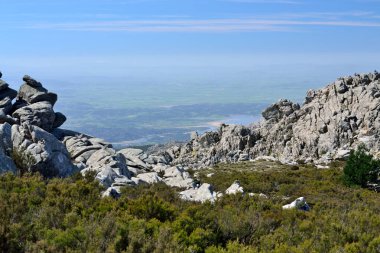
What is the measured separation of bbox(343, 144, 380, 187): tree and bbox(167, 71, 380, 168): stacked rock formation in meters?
14.5

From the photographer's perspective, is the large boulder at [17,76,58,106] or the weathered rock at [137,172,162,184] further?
the large boulder at [17,76,58,106]

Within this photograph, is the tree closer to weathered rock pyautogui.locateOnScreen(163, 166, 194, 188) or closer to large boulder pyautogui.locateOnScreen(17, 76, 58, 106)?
weathered rock pyautogui.locateOnScreen(163, 166, 194, 188)

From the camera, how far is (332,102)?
65.6m

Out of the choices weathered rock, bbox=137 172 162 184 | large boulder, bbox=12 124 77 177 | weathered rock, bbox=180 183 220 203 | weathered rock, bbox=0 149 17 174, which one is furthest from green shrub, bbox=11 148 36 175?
weathered rock, bbox=180 183 220 203

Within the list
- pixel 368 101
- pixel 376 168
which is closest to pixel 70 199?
pixel 376 168

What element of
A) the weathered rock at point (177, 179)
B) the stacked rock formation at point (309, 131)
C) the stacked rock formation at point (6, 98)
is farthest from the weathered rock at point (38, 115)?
the stacked rock formation at point (309, 131)

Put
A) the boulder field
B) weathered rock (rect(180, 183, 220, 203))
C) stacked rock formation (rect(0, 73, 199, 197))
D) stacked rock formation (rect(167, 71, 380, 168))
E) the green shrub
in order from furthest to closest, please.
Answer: stacked rock formation (rect(167, 71, 380, 168))
the boulder field
stacked rock formation (rect(0, 73, 199, 197))
the green shrub
weathered rock (rect(180, 183, 220, 203))

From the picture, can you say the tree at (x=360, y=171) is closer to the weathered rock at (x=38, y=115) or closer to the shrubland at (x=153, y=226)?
the shrubland at (x=153, y=226)

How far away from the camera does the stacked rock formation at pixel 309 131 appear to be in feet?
189

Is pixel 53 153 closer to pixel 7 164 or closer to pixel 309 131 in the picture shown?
pixel 7 164

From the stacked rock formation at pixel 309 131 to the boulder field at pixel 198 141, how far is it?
12 cm

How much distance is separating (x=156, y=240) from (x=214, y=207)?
25.4 ft

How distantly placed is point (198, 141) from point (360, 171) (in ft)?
154

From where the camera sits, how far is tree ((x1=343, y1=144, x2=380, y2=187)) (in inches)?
1400
